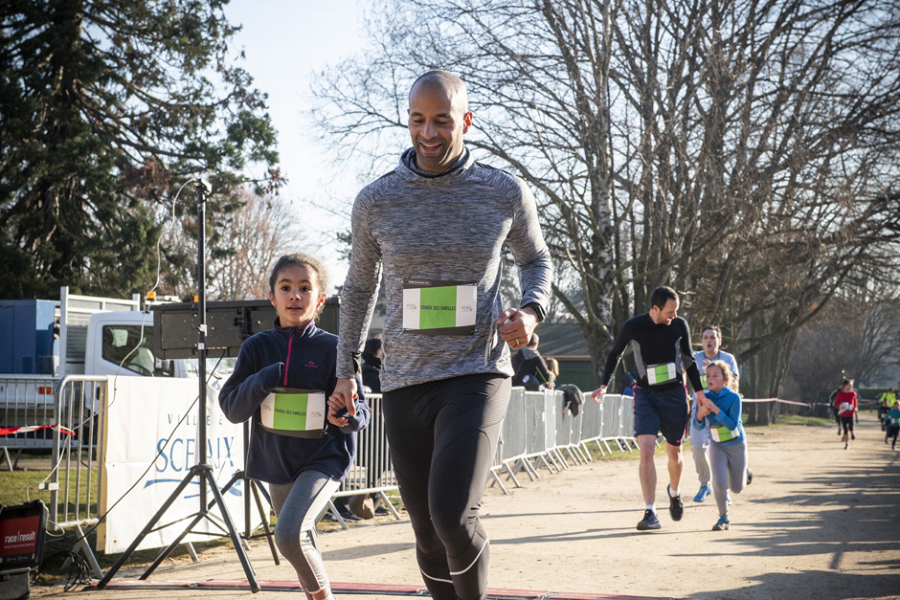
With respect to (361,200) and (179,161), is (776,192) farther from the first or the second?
(361,200)

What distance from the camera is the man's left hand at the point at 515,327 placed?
296 centimetres

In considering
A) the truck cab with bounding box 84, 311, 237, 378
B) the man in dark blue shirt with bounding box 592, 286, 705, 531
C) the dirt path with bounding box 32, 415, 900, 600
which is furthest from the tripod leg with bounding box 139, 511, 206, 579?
the truck cab with bounding box 84, 311, 237, 378

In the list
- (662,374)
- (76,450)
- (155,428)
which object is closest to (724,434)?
(662,374)

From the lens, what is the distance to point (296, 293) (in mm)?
4461

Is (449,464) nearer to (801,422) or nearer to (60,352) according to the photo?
(60,352)

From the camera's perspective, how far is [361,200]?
340 cm

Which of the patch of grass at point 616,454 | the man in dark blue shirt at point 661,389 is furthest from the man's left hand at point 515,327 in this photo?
the patch of grass at point 616,454

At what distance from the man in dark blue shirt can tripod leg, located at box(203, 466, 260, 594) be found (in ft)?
12.1

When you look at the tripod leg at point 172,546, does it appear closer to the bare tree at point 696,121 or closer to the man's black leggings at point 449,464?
the man's black leggings at point 449,464

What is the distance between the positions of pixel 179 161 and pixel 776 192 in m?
16.0

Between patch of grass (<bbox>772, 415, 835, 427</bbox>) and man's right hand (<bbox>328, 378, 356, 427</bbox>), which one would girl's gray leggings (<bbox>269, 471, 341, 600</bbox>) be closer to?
man's right hand (<bbox>328, 378, 356, 427</bbox>)

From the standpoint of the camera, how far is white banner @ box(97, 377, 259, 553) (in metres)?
6.46

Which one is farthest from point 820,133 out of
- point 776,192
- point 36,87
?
point 36,87

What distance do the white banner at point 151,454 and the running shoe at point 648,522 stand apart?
3560mm
